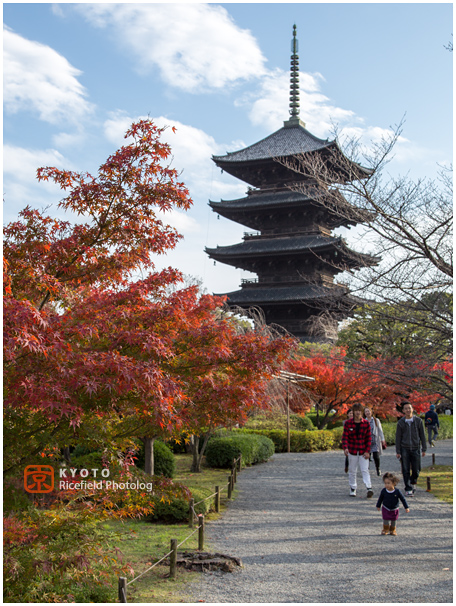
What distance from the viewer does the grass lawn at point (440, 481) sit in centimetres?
1109

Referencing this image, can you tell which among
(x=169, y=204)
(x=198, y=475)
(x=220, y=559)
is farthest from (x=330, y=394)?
(x=169, y=204)

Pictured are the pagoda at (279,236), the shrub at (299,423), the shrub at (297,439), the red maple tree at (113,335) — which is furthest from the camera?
the pagoda at (279,236)

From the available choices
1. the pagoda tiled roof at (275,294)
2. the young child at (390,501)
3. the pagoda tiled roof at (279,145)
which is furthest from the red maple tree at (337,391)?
the pagoda tiled roof at (279,145)

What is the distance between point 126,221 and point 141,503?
2.82m

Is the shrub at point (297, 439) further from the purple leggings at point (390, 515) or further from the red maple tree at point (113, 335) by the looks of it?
the red maple tree at point (113, 335)

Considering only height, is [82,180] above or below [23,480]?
above

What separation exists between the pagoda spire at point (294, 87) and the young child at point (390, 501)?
31.4 m

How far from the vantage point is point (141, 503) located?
18.3ft

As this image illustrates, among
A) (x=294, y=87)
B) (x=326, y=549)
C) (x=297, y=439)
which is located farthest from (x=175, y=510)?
(x=294, y=87)

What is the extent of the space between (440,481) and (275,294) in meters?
19.2

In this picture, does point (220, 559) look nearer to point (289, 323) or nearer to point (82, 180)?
point (82, 180)

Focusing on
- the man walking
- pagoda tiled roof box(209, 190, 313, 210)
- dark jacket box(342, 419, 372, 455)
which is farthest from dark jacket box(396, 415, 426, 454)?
pagoda tiled roof box(209, 190, 313, 210)

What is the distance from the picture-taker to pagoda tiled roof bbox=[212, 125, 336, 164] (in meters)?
32.0

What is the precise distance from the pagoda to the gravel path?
1907cm
